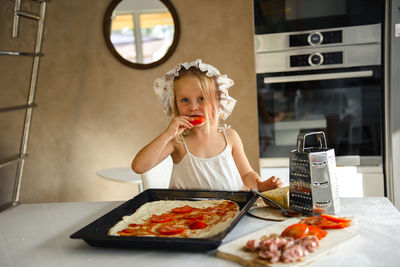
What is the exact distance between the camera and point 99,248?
98cm

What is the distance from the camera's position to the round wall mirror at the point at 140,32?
3.03 meters

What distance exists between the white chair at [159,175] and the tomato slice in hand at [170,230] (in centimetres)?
76

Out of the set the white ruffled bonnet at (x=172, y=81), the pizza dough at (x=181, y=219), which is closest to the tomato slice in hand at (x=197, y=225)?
the pizza dough at (x=181, y=219)

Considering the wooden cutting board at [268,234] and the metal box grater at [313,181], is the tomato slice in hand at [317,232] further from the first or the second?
the metal box grater at [313,181]

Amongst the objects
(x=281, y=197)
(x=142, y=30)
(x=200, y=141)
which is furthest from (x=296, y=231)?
(x=142, y=30)

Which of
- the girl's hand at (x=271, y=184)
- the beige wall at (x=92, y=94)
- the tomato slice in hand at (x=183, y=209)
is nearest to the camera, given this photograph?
the tomato slice in hand at (x=183, y=209)

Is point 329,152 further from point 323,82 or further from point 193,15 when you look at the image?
point 193,15

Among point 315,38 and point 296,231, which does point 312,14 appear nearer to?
point 315,38

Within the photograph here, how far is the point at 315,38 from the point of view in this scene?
8.00 feet

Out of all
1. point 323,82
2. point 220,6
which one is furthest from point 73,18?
point 323,82

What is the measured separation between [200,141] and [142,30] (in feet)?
5.13

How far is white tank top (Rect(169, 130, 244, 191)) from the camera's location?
5.87 ft

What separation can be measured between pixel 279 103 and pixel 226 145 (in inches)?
31.7

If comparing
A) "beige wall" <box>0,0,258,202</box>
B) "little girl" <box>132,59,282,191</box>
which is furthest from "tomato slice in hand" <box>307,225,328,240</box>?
"beige wall" <box>0,0,258,202</box>
